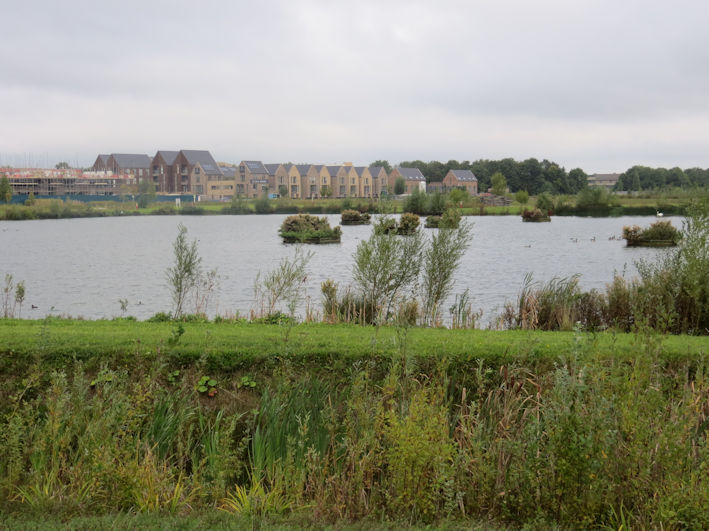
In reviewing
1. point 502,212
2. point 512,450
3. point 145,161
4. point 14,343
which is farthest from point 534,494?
point 145,161

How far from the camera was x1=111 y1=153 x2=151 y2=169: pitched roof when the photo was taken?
504 ft

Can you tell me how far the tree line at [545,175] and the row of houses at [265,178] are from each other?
25.9 feet

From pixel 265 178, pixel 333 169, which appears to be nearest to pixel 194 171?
pixel 265 178

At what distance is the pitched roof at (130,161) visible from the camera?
504ft

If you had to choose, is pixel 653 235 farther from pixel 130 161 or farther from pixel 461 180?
pixel 130 161

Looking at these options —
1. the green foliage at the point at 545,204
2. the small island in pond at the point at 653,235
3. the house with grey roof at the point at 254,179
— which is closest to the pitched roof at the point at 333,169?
the house with grey roof at the point at 254,179

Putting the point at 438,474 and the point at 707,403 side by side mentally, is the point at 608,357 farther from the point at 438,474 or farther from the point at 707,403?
the point at 438,474

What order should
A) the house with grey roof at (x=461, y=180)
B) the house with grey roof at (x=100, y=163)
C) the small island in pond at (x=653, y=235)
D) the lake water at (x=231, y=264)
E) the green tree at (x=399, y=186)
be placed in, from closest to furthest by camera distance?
the lake water at (x=231, y=264) < the small island in pond at (x=653, y=235) < the green tree at (x=399, y=186) < the house with grey roof at (x=461, y=180) < the house with grey roof at (x=100, y=163)

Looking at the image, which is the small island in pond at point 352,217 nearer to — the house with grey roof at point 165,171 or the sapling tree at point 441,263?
the sapling tree at point 441,263

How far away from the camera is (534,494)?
475 cm

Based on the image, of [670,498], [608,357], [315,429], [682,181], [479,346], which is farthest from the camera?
[682,181]

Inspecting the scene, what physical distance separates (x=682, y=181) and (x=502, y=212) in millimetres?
70521

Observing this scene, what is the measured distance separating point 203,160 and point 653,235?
364ft

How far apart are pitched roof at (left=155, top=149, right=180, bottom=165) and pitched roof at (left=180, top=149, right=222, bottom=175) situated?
3973 mm
